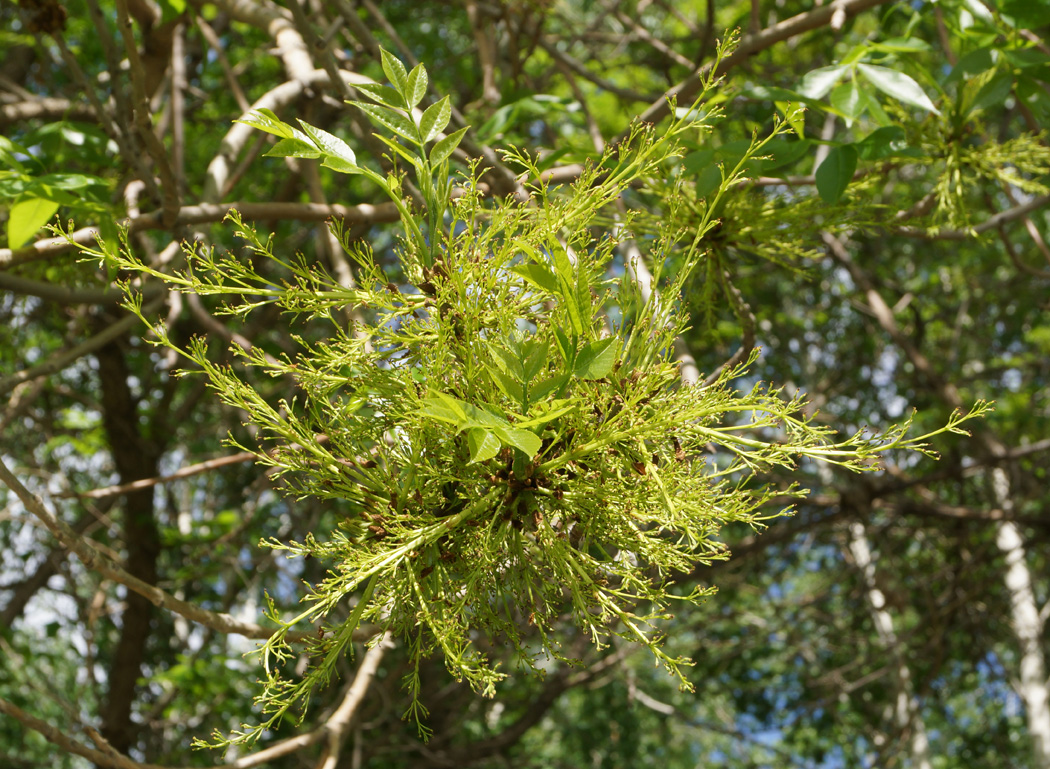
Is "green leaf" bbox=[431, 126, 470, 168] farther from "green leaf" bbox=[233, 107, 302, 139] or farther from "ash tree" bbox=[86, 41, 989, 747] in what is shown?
"green leaf" bbox=[233, 107, 302, 139]

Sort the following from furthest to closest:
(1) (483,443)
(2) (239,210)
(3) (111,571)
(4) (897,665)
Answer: (4) (897,665)
(2) (239,210)
(3) (111,571)
(1) (483,443)

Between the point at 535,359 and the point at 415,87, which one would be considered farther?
the point at 415,87

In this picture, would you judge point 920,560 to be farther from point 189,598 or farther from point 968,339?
point 189,598

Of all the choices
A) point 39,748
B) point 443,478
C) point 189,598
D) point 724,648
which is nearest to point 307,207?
point 443,478

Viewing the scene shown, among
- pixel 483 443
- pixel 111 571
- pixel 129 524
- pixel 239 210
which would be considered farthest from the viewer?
pixel 129 524

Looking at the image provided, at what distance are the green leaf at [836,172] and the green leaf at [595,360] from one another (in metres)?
0.65

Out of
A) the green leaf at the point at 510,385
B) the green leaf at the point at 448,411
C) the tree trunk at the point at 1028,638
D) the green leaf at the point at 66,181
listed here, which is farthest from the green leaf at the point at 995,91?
the tree trunk at the point at 1028,638

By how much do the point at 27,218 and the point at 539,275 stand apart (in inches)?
38.4

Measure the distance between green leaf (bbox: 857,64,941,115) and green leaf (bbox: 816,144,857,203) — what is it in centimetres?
13

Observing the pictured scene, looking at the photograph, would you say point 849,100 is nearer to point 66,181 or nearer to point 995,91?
point 995,91

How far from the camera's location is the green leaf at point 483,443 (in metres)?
0.74

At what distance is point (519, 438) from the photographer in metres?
0.75

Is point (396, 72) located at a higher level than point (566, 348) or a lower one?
higher

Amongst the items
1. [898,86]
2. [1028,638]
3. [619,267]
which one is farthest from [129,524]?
[1028,638]
